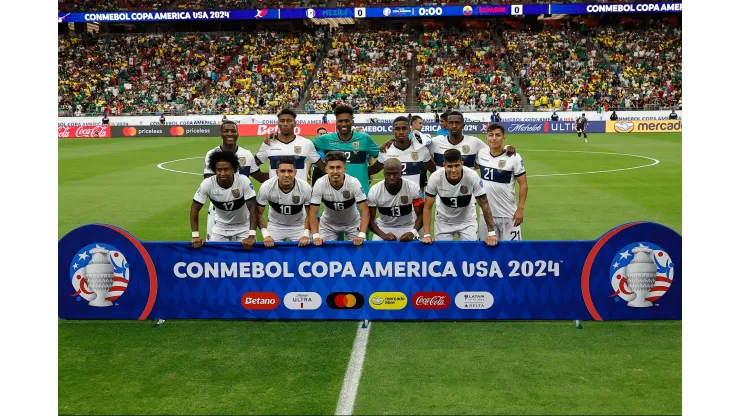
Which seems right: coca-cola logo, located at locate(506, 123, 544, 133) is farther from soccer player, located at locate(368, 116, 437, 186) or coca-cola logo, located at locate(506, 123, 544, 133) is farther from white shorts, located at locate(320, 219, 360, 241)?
white shorts, located at locate(320, 219, 360, 241)

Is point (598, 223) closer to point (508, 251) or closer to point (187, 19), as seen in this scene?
point (508, 251)

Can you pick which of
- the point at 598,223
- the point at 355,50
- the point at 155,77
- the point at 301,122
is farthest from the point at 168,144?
the point at 598,223

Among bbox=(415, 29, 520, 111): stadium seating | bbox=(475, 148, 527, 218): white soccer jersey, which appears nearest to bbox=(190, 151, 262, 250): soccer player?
bbox=(475, 148, 527, 218): white soccer jersey

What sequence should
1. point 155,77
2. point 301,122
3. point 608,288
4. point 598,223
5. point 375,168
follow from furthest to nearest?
point 155,77 < point 301,122 < point 598,223 < point 375,168 < point 608,288

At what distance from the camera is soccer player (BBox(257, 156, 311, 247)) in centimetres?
855

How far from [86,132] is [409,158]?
1438 inches

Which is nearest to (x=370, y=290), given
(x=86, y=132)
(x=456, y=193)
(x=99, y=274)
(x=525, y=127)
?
(x=456, y=193)

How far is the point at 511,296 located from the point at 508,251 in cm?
55

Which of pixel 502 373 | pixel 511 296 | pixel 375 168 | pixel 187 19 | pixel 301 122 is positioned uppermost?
pixel 187 19

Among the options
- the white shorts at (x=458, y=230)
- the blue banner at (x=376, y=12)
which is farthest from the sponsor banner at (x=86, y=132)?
the white shorts at (x=458, y=230)

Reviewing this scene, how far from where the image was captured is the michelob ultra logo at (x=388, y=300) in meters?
7.88

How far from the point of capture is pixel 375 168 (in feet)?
34.4

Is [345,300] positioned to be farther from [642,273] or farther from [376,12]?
[376,12]

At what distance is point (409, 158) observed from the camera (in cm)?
1012
